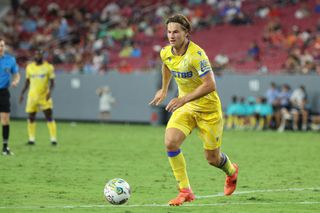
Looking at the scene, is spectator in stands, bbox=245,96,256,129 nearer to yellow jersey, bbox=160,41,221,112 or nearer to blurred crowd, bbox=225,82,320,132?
blurred crowd, bbox=225,82,320,132

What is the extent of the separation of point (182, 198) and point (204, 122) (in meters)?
1.14

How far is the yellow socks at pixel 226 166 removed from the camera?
37.9 feet

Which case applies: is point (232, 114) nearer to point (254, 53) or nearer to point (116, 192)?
point (254, 53)

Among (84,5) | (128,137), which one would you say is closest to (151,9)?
(84,5)

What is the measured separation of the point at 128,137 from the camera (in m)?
27.6

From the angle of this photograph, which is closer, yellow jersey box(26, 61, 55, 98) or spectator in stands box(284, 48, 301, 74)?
yellow jersey box(26, 61, 55, 98)

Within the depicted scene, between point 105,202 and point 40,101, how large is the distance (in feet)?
37.9

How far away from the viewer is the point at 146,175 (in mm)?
15055

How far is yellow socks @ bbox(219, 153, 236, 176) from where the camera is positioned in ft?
37.9

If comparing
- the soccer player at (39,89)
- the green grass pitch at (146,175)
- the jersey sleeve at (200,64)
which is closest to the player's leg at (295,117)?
the green grass pitch at (146,175)

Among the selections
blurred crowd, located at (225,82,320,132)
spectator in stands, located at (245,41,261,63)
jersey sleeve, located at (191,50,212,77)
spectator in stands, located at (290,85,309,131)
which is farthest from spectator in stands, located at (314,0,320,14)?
jersey sleeve, located at (191,50,212,77)

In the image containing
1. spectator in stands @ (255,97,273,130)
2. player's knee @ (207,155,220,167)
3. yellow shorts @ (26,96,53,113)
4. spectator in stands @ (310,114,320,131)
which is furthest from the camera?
spectator in stands @ (255,97,273,130)

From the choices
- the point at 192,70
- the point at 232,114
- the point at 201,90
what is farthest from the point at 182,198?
the point at 232,114

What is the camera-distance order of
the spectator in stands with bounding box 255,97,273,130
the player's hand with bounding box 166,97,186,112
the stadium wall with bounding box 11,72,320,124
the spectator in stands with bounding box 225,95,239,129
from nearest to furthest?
the player's hand with bounding box 166,97,186,112 < the spectator in stands with bounding box 255,97,273,130 < the spectator in stands with bounding box 225,95,239,129 < the stadium wall with bounding box 11,72,320,124
